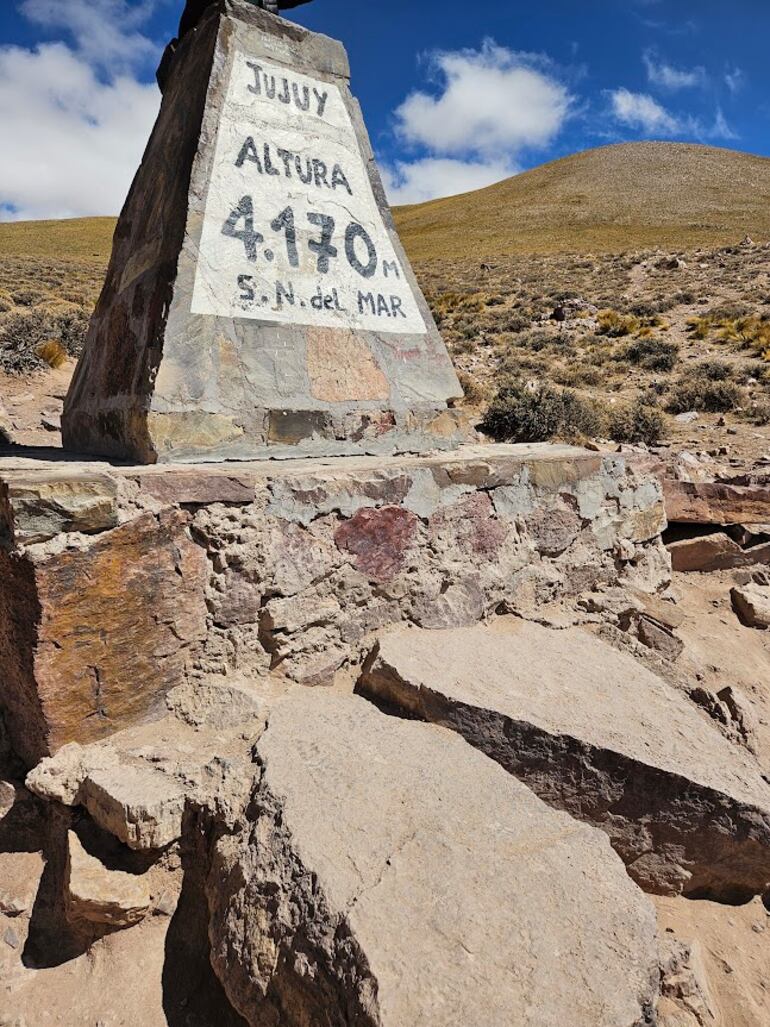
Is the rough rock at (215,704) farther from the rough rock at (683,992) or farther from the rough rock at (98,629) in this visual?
the rough rock at (683,992)

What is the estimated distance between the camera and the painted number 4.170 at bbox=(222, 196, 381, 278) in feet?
9.49

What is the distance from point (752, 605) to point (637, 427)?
523 cm

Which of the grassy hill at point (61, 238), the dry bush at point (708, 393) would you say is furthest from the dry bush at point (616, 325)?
the grassy hill at point (61, 238)

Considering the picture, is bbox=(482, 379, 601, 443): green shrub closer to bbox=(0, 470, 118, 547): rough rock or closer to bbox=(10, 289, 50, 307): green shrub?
bbox=(0, 470, 118, 547): rough rock

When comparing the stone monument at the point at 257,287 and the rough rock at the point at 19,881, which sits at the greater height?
the stone monument at the point at 257,287

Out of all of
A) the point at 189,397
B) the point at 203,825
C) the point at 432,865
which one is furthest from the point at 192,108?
the point at 432,865

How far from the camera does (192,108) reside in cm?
304

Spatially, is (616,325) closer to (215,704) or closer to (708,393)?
(708,393)

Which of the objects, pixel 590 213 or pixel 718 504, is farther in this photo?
pixel 590 213

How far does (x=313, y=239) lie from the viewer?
123 inches

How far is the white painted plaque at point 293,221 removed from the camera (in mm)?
2846

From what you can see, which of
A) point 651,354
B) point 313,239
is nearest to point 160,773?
point 313,239

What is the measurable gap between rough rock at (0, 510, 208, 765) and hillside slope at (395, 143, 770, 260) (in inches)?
1408

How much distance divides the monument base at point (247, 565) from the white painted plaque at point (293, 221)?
0.74 m
